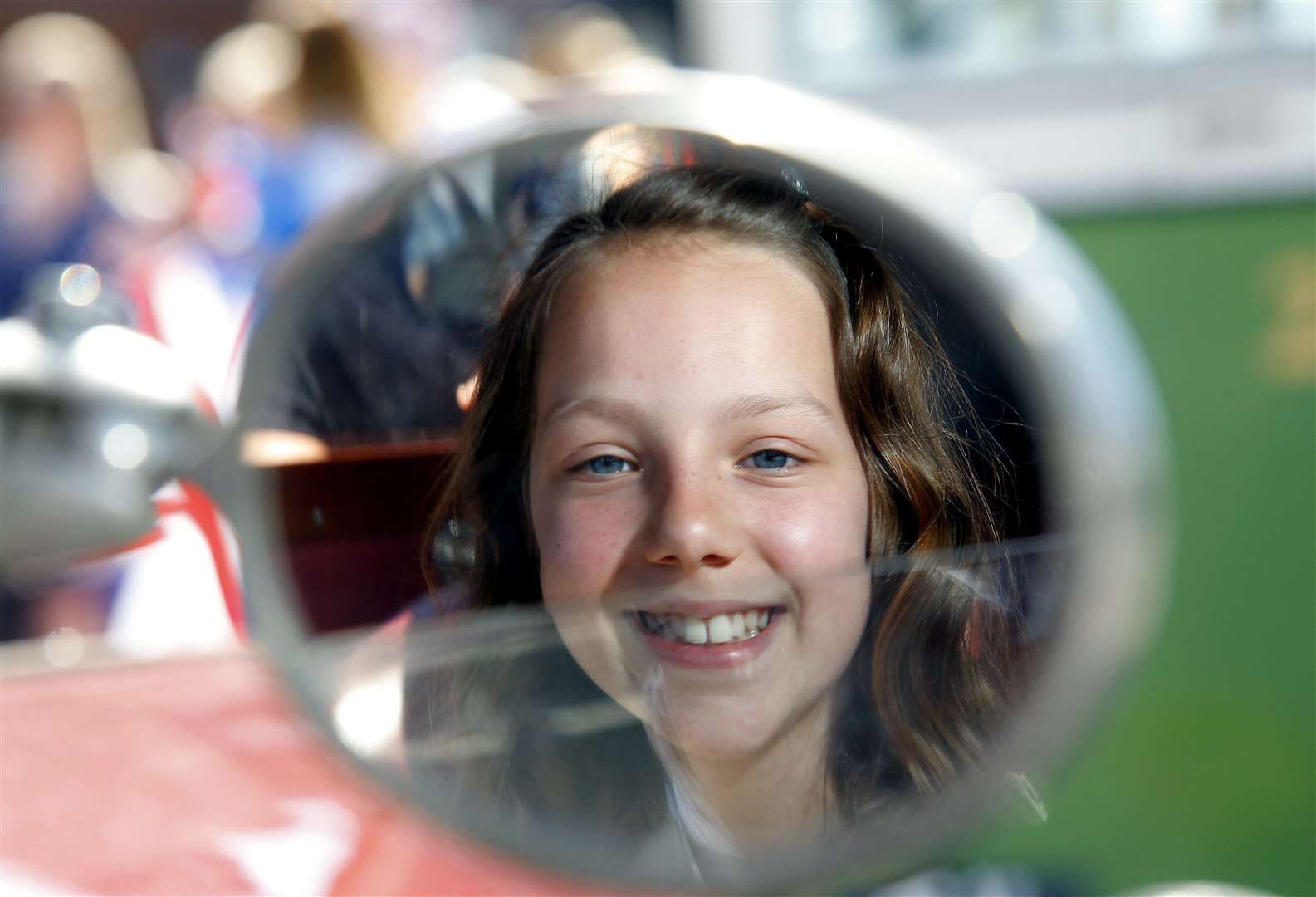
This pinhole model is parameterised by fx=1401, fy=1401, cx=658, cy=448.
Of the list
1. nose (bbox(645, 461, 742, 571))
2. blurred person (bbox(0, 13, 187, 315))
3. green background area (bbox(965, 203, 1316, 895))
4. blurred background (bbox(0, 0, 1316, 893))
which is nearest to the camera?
nose (bbox(645, 461, 742, 571))

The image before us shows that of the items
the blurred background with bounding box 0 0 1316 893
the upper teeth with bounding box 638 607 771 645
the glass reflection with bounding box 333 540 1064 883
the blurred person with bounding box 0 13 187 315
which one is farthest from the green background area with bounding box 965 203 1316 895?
the blurred person with bounding box 0 13 187 315

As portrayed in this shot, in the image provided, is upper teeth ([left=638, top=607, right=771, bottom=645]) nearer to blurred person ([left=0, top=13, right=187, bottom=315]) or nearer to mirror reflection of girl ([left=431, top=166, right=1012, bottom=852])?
mirror reflection of girl ([left=431, top=166, right=1012, bottom=852])

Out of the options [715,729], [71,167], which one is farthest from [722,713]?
[71,167]

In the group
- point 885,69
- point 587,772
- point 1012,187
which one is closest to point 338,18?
point 885,69

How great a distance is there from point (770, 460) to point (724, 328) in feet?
0.32

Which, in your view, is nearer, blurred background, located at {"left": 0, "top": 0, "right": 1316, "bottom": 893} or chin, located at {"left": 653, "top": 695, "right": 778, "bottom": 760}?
chin, located at {"left": 653, "top": 695, "right": 778, "bottom": 760}

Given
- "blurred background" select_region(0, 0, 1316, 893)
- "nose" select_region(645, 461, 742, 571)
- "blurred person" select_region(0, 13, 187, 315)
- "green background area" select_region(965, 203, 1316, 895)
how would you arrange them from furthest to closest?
"blurred person" select_region(0, 13, 187, 315), "green background area" select_region(965, 203, 1316, 895), "blurred background" select_region(0, 0, 1316, 893), "nose" select_region(645, 461, 742, 571)

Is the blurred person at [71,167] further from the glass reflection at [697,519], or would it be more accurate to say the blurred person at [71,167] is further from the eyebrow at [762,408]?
the eyebrow at [762,408]

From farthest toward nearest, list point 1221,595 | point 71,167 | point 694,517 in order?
point 71,167, point 1221,595, point 694,517

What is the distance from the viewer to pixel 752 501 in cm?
97

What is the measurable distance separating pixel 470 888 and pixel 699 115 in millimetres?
734

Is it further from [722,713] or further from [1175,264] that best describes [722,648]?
[1175,264]

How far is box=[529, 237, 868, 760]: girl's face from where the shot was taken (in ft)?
3.18

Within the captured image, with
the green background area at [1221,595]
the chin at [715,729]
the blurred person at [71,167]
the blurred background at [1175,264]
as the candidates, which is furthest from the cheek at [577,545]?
the blurred person at [71,167]
